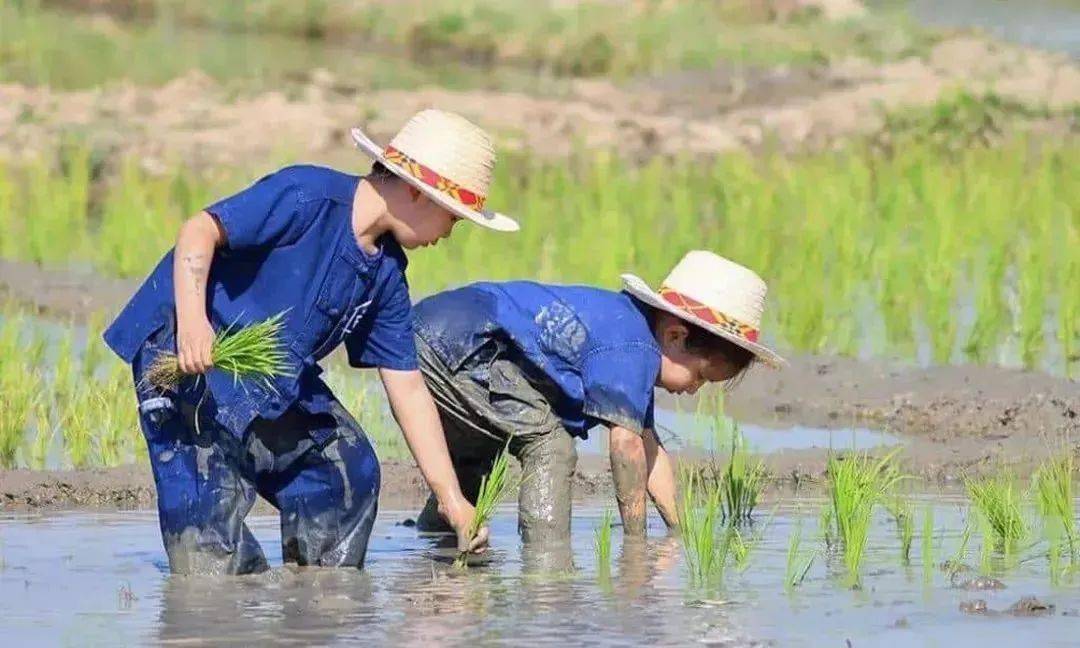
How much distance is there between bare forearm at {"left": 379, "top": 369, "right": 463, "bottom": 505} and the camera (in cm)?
509

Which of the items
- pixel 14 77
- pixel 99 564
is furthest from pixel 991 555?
pixel 14 77

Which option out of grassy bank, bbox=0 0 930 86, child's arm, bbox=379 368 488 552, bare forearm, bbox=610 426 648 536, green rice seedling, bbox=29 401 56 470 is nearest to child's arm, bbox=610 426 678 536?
bare forearm, bbox=610 426 648 536

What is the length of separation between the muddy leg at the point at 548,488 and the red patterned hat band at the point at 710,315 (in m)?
0.48

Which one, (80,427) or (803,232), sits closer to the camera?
(80,427)

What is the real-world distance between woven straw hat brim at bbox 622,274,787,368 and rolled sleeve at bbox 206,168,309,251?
923 mm

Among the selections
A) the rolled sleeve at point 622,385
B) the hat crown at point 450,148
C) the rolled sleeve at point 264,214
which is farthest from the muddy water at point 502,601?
the hat crown at point 450,148

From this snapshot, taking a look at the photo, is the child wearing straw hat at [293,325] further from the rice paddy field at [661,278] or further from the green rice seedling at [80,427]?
the green rice seedling at [80,427]

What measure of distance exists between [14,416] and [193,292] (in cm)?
238

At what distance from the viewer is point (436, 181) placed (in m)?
4.75

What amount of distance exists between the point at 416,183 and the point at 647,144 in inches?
383

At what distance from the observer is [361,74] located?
18.1m

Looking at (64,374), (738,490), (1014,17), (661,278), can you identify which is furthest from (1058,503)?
(1014,17)

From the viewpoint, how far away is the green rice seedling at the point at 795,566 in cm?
500

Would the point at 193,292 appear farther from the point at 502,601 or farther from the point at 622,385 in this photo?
the point at 622,385
